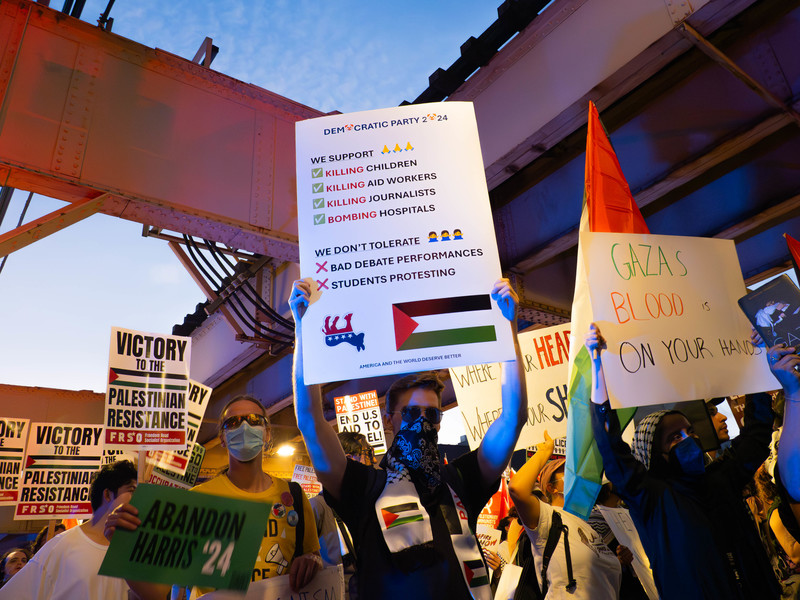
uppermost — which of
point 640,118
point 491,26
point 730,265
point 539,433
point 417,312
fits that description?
point 491,26

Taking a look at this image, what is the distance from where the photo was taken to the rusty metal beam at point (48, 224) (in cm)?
539

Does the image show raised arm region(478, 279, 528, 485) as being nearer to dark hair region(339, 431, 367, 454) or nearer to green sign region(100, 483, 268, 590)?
green sign region(100, 483, 268, 590)

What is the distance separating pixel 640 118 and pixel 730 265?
416 centimetres

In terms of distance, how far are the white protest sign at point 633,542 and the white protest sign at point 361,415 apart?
180 inches

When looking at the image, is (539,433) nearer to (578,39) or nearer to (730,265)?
(730,265)

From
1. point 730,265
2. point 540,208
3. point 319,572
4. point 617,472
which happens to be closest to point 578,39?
point 540,208

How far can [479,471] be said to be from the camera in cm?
271

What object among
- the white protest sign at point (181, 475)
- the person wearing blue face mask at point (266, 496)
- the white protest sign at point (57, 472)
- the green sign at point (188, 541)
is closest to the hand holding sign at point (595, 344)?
the person wearing blue face mask at point (266, 496)

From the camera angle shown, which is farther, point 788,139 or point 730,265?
point 788,139

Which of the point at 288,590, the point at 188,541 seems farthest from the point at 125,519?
the point at 288,590

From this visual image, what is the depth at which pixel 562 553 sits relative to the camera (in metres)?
3.64

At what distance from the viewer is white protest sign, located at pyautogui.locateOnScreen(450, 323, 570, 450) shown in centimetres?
450

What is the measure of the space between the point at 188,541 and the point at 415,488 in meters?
0.88

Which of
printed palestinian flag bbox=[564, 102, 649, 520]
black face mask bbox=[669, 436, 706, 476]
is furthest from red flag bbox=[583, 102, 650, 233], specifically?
black face mask bbox=[669, 436, 706, 476]
